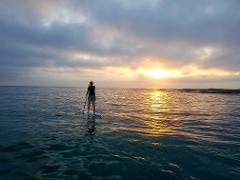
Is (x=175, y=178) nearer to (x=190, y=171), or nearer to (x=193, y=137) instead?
(x=190, y=171)

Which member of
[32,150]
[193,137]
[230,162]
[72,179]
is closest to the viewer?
[72,179]

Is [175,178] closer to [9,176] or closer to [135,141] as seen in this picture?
[135,141]

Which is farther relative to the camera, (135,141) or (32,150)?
(135,141)

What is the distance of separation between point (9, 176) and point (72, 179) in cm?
231

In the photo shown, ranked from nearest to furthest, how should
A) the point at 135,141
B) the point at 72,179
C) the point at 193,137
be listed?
1. the point at 72,179
2. the point at 135,141
3. the point at 193,137

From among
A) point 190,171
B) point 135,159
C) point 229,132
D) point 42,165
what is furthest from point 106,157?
point 229,132

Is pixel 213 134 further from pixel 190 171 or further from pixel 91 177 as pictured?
pixel 91 177

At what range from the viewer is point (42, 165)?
8.69m

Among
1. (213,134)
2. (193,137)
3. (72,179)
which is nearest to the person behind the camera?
(72,179)

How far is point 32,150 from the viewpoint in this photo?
34.5 feet

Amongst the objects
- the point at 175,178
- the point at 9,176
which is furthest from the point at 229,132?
the point at 9,176

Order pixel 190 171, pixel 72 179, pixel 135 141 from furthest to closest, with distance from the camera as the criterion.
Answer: pixel 135 141 → pixel 190 171 → pixel 72 179

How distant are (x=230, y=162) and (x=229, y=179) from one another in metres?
1.82

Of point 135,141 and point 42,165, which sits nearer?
point 42,165
